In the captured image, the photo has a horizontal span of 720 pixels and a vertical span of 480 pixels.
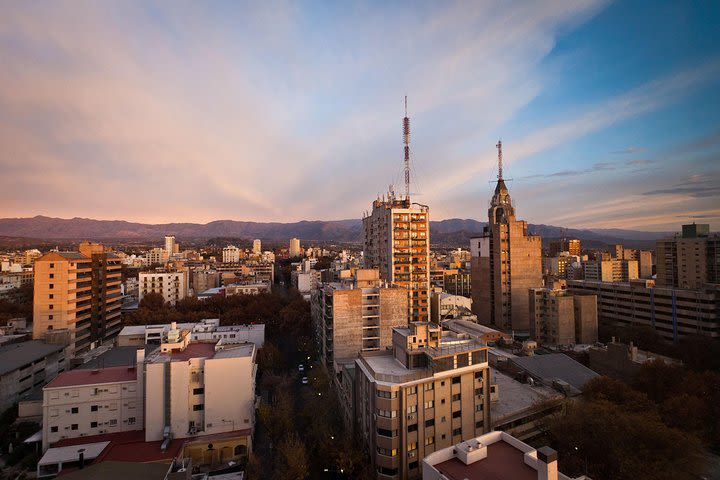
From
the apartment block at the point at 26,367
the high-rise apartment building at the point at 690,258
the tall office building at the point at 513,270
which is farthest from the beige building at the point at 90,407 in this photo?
the high-rise apartment building at the point at 690,258

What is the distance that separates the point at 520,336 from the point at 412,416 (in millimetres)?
26412

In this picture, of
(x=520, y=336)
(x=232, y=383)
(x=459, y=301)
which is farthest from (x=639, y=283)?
(x=232, y=383)

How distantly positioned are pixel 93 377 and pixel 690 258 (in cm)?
5764

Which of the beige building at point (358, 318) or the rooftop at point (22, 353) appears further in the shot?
the beige building at point (358, 318)

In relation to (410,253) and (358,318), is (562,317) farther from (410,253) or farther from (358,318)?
(358,318)

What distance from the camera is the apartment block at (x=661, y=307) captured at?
94.9 feet

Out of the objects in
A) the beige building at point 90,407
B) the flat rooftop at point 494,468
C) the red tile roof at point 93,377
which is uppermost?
the flat rooftop at point 494,468

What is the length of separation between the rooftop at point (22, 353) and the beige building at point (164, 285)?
22.7m

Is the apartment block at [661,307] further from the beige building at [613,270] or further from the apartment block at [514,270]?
the beige building at [613,270]

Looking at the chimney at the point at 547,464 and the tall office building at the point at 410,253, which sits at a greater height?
the tall office building at the point at 410,253

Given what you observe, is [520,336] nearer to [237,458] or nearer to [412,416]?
[412,416]

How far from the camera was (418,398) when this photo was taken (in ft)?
47.6

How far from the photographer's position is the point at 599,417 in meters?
14.3

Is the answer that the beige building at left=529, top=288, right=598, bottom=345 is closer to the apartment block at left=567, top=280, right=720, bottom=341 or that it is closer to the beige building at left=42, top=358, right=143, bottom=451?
the apartment block at left=567, top=280, right=720, bottom=341
